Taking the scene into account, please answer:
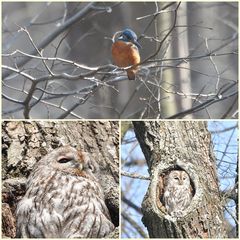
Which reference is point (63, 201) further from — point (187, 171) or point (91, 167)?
point (187, 171)

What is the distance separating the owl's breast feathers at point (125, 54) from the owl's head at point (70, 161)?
173cm

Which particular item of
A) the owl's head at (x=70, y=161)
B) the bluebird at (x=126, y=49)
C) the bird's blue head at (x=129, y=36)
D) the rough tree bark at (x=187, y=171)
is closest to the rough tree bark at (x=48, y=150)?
the owl's head at (x=70, y=161)

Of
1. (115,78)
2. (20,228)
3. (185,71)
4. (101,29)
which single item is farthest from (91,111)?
(20,228)

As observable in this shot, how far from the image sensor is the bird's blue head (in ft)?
17.5

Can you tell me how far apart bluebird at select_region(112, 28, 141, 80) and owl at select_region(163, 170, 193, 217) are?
1.58 meters

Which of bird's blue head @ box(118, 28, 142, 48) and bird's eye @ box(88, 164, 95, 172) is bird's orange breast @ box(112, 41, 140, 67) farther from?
bird's eye @ box(88, 164, 95, 172)

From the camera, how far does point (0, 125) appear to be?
11.8 feet

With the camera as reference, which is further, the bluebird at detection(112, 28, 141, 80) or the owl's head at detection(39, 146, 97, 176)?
the bluebird at detection(112, 28, 141, 80)

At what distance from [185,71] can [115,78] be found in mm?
732

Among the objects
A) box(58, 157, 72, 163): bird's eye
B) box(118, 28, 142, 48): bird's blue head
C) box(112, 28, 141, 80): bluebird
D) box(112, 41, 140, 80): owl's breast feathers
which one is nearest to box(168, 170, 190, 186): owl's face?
box(58, 157, 72, 163): bird's eye

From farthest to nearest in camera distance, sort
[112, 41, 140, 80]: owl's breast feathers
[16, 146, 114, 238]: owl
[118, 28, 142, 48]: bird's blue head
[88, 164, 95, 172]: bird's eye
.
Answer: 1. [118, 28, 142, 48]: bird's blue head
2. [112, 41, 140, 80]: owl's breast feathers
3. [88, 164, 95, 172]: bird's eye
4. [16, 146, 114, 238]: owl

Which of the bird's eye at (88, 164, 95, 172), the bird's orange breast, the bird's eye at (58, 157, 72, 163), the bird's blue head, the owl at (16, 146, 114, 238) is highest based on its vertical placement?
the bird's blue head

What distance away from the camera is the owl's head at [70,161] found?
134 inches

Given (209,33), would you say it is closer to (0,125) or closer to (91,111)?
(91,111)
